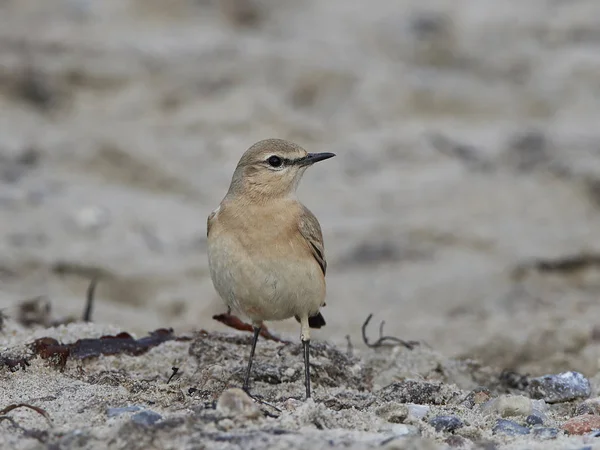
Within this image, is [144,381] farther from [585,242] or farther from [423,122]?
[423,122]

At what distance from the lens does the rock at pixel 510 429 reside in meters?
4.63

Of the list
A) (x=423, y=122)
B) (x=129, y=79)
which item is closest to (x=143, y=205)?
(x=129, y=79)

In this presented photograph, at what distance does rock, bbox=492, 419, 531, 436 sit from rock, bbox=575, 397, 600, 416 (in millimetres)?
719

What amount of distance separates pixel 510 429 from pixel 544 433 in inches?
6.1

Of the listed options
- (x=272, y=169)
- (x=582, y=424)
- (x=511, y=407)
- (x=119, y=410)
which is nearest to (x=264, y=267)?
(x=272, y=169)

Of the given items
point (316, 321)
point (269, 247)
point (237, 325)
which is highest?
point (269, 247)

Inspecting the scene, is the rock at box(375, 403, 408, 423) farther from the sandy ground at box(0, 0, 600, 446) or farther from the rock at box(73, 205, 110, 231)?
the rock at box(73, 205, 110, 231)

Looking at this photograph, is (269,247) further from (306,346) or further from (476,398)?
(476,398)

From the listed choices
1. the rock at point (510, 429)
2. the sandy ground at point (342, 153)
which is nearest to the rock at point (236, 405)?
the rock at point (510, 429)

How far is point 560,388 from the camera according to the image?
5742 mm

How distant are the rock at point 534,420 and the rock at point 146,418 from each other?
72.7 inches

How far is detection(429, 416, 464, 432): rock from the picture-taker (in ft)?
15.2

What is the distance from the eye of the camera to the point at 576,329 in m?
7.69

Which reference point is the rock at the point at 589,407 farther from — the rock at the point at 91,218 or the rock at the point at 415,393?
the rock at the point at 91,218
